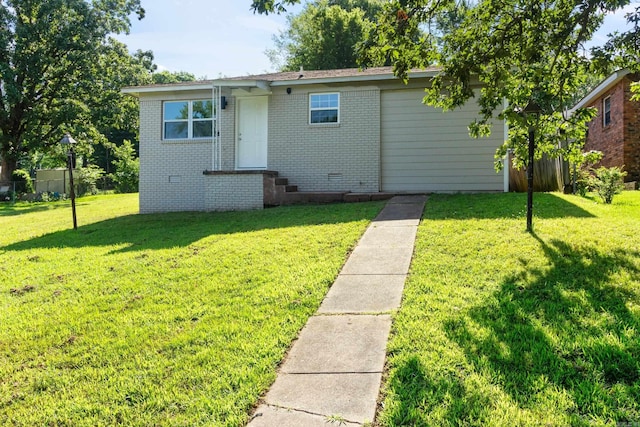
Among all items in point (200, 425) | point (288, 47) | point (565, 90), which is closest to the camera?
point (200, 425)

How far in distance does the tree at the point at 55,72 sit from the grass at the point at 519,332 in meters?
23.0

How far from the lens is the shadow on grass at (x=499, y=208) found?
7.48 metres

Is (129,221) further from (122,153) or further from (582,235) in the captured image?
(122,153)

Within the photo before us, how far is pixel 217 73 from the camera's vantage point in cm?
4566

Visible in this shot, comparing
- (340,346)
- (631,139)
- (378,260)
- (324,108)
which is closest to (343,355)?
(340,346)

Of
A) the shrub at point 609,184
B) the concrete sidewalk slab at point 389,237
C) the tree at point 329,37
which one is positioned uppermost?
the tree at point 329,37

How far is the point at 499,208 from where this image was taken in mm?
8125

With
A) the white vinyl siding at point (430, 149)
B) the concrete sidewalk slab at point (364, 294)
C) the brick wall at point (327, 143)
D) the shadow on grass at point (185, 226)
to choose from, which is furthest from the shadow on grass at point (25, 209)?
the concrete sidewalk slab at point (364, 294)

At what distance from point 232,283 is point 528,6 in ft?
17.5

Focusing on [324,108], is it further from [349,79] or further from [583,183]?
[583,183]

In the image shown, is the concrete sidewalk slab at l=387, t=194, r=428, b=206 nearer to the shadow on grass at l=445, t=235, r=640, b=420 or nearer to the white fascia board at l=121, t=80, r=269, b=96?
the white fascia board at l=121, t=80, r=269, b=96

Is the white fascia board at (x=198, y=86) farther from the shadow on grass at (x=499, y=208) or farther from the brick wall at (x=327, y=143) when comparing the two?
the shadow on grass at (x=499, y=208)

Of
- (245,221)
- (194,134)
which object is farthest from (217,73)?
(245,221)

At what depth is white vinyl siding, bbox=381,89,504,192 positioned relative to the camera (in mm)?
11562
